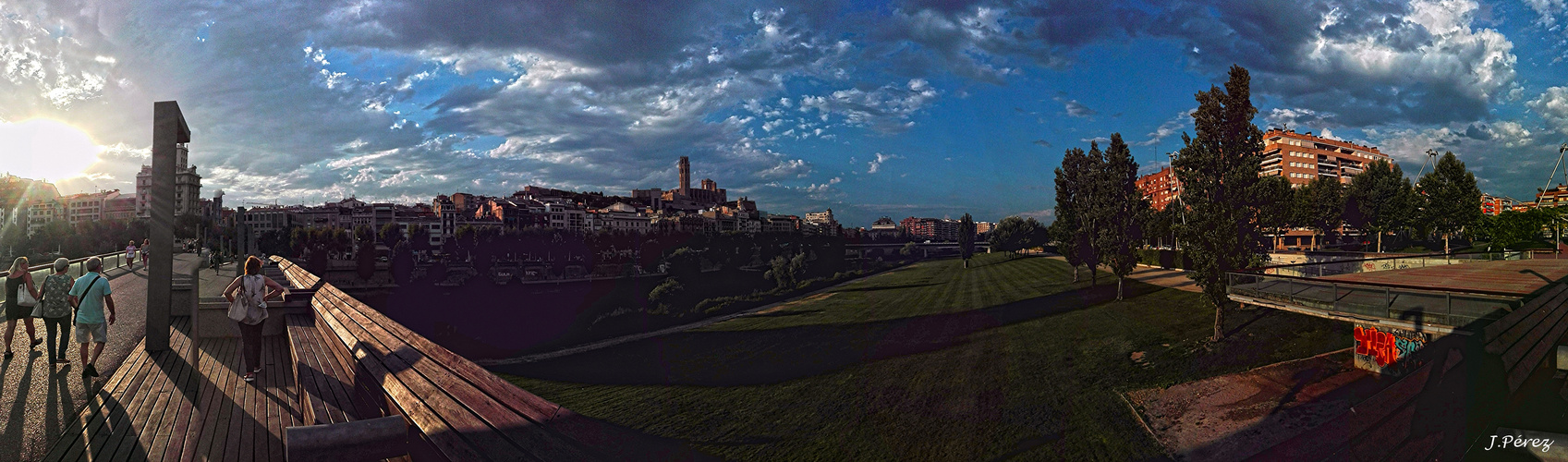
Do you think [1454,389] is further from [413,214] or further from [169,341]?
[413,214]

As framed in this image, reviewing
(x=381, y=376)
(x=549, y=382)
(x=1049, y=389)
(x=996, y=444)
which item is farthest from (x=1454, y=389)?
(x=549, y=382)

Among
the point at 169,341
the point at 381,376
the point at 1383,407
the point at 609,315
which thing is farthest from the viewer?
the point at 609,315

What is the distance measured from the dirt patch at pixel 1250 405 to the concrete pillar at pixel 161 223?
1413cm

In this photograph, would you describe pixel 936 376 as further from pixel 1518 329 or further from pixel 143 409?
Result: pixel 143 409

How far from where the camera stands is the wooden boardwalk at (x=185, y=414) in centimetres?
375

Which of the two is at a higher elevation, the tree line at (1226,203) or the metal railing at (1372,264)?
the tree line at (1226,203)

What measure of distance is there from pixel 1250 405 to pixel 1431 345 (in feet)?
8.36

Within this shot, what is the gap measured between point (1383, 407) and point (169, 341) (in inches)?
477

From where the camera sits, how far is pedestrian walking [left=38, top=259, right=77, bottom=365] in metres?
6.31

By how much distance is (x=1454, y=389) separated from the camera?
3.90 m

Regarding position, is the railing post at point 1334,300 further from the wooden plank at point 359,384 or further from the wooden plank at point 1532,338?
the wooden plank at point 359,384

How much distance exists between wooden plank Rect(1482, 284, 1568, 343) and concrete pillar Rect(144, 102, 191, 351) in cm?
1597

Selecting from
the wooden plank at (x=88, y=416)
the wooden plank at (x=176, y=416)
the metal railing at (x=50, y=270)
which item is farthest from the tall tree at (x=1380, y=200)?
the metal railing at (x=50, y=270)

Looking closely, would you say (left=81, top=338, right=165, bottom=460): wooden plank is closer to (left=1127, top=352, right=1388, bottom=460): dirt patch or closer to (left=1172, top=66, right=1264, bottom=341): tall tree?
(left=1127, top=352, right=1388, bottom=460): dirt patch
